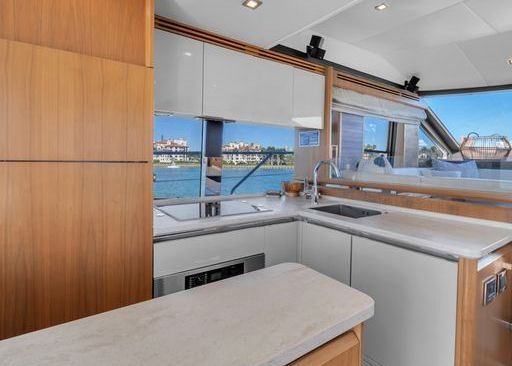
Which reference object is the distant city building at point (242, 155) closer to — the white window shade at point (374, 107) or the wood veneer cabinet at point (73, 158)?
the white window shade at point (374, 107)

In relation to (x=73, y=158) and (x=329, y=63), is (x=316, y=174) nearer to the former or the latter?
(x=329, y=63)

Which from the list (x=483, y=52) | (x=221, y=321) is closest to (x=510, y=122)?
(x=483, y=52)

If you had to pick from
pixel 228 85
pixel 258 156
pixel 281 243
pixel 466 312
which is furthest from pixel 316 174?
pixel 466 312

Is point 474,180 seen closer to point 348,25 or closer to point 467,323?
point 467,323

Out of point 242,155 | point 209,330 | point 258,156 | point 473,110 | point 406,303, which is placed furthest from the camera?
point 473,110

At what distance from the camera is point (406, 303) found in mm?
1489

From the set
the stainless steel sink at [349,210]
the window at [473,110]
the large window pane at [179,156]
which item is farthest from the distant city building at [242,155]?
A: the window at [473,110]

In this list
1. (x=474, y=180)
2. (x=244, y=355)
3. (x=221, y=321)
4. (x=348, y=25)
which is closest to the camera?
(x=244, y=355)

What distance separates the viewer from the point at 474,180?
188 cm

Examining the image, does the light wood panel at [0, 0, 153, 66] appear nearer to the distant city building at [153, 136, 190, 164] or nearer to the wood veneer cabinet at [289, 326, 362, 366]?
the distant city building at [153, 136, 190, 164]

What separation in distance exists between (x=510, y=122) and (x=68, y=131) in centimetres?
474

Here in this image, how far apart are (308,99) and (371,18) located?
95cm

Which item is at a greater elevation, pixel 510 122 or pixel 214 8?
pixel 214 8

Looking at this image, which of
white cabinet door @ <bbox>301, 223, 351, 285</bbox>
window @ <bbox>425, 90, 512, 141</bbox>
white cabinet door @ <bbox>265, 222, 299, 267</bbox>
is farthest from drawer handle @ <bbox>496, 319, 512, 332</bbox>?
window @ <bbox>425, 90, 512, 141</bbox>
